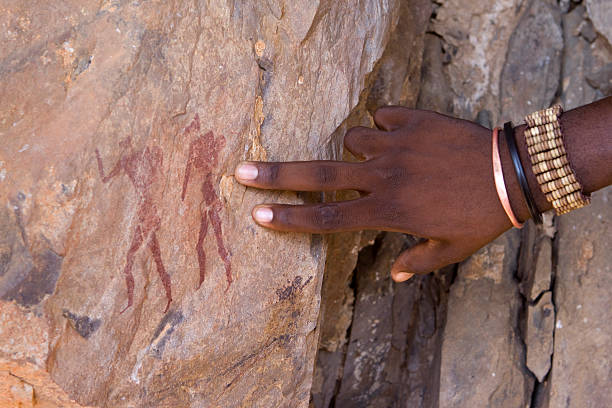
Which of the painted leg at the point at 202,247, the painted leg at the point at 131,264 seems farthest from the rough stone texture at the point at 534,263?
the painted leg at the point at 131,264

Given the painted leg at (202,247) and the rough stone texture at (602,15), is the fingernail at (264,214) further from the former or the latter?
the rough stone texture at (602,15)

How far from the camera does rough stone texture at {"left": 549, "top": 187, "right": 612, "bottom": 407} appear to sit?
1.75m

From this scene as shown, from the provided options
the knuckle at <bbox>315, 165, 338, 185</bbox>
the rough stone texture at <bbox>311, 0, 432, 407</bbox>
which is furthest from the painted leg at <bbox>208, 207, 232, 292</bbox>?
the rough stone texture at <bbox>311, 0, 432, 407</bbox>

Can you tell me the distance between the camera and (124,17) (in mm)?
1263

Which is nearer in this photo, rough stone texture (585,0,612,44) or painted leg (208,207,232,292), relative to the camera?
painted leg (208,207,232,292)

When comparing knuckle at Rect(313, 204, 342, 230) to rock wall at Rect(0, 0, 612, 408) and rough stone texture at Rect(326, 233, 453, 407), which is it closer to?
rock wall at Rect(0, 0, 612, 408)

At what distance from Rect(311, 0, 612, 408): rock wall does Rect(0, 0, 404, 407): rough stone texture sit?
53cm

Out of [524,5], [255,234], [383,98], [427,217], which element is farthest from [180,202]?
[524,5]

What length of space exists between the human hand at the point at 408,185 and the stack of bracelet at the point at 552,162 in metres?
0.10

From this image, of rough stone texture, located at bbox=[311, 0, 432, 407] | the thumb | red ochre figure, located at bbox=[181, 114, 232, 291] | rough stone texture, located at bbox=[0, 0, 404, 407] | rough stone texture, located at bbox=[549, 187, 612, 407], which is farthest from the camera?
rough stone texture, located at bbox=[311, 0, 432, 407]

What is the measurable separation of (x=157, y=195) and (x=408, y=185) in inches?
22.8

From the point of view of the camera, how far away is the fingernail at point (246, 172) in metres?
1.32

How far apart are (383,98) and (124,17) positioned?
2.98 feet

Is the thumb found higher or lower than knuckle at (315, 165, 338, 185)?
lower
